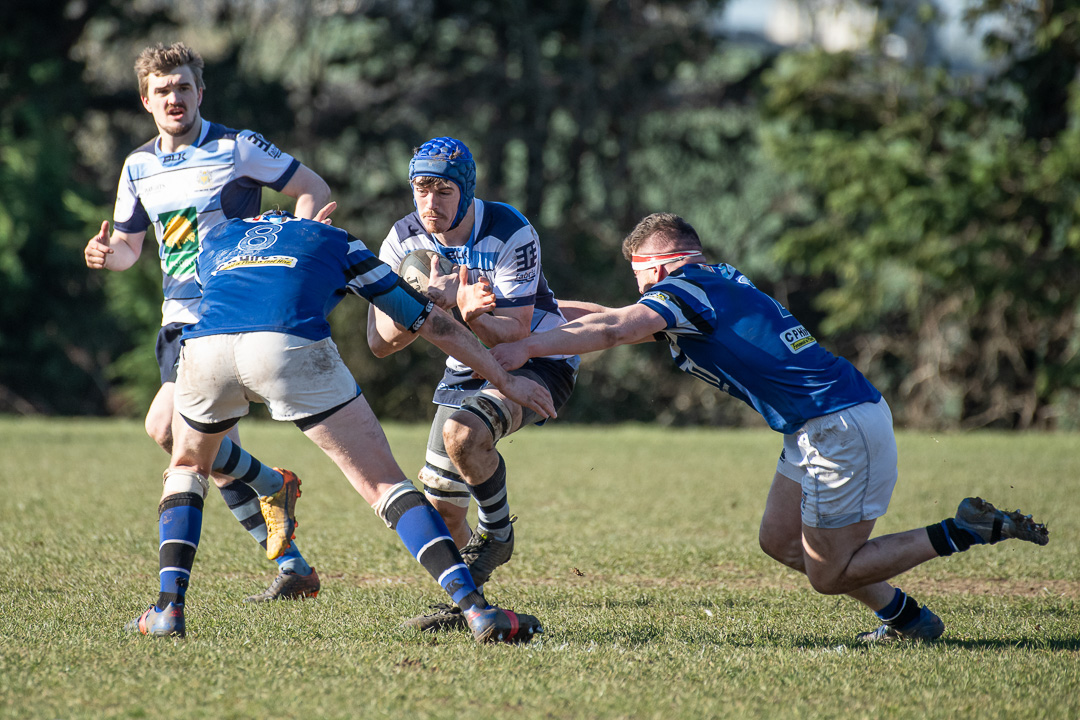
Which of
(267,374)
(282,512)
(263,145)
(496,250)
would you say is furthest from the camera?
(263,145)

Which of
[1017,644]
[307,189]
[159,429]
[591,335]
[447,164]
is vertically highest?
[447,164]

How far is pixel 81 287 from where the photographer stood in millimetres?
20844

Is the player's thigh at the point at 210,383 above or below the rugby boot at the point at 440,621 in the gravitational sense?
above

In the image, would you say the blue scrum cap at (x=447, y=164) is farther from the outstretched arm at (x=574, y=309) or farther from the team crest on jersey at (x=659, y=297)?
the team crest on jersey at (x=659, y=297)

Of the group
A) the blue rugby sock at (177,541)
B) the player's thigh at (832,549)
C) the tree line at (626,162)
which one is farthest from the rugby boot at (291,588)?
the tree line at (626,162)

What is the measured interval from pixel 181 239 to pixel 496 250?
63.5 inches

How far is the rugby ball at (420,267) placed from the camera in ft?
15.5

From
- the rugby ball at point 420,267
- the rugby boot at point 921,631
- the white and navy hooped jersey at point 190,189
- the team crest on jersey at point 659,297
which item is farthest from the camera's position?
the white and navy hooped jersey at point 190,189

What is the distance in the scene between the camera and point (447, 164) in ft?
15.3

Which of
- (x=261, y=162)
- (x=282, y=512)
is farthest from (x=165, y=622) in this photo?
(x=261, y=162)

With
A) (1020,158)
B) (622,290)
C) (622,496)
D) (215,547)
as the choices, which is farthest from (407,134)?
(215,547)

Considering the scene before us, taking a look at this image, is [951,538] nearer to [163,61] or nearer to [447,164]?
[447,164]

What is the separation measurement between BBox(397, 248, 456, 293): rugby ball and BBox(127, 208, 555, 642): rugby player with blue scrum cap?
1.73ft

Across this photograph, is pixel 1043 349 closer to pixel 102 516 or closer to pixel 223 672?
pixel 102 516
